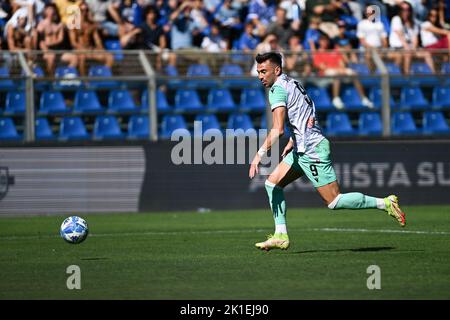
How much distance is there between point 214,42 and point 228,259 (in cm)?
1152

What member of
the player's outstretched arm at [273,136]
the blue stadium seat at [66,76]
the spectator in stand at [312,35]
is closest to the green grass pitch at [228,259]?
the player's outstretched arm at [273,136]

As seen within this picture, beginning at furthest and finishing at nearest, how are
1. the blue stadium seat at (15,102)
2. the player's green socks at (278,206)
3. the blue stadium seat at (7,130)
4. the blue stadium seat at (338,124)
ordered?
1. the blue stadium seat at (338,124)
2. the blue stadium seat at (7,130)
3. the blue stadium seat at (15,102)
4. the player's green socks at (278,206)

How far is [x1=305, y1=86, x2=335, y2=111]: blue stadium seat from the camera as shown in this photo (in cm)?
2127

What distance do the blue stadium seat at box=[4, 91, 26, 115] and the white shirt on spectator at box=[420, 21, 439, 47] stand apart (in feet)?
30.6

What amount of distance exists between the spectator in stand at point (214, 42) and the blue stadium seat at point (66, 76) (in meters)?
3.21

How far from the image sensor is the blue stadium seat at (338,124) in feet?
70.7

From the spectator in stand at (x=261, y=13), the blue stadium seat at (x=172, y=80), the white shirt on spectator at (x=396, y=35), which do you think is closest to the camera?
the blue stadium seat at (x=172, y=80)

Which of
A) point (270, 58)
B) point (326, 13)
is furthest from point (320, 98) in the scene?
point (270, 58)

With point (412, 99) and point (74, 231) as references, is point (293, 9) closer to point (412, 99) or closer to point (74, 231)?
point (412, 99)

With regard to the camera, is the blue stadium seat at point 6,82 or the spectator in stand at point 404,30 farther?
the spectator in stand at point 404,30

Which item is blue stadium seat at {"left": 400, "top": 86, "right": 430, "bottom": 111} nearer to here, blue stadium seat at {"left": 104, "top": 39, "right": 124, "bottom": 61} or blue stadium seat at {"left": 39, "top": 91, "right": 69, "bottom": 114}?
blue stadium seat at {"left": 104, "top": 39, "right": 124, "bottom": 61}

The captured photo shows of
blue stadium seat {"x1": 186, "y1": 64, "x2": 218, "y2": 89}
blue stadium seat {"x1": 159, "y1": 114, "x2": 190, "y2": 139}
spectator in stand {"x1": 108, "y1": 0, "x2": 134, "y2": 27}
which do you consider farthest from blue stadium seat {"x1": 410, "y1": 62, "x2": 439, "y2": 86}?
spectator in stand {"x1": 108, "y1": 0, "x2": 134, "y2": 27}

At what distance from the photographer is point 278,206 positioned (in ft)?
38.9

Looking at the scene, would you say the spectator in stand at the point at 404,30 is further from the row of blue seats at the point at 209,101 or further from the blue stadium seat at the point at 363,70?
the blue stadium seat at the point at 363,70
